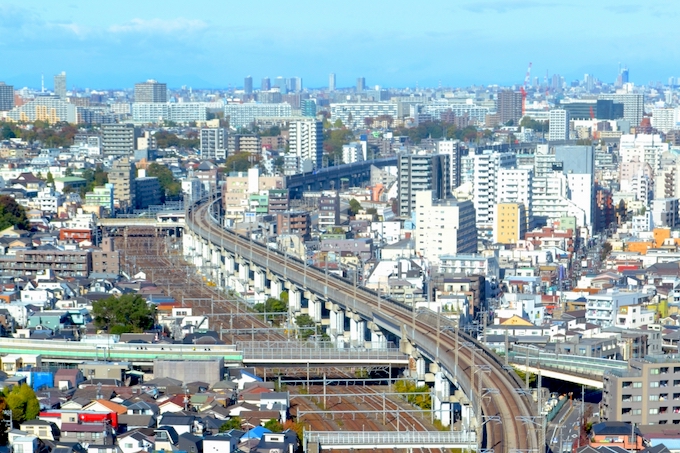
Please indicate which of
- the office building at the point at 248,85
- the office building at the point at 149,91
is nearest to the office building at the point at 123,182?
the office building at the point at 149,91

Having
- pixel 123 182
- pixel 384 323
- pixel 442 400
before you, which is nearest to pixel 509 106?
pixel 123 182

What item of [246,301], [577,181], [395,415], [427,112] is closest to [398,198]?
[577,181]

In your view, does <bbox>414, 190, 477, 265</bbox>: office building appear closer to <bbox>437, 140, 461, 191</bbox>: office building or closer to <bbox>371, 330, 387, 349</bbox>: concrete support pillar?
<bbox>371, 330, 387, 349</bbox>: concrete support pillar

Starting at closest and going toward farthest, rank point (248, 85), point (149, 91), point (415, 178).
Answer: point (415, 178) < point (149, 91) < point (248, 85)

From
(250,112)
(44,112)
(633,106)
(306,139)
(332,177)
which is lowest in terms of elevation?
(332,177)

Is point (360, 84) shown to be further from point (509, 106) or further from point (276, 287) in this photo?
point (276, 287)

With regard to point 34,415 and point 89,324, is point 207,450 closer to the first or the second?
point 34,415

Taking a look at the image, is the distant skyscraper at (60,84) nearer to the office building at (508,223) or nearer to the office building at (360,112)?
the office building at (360,112)
